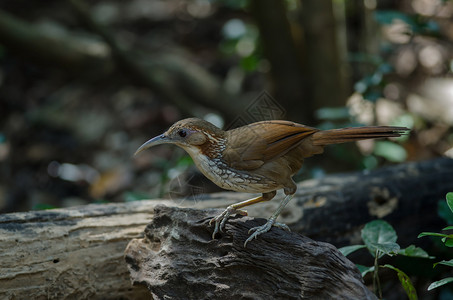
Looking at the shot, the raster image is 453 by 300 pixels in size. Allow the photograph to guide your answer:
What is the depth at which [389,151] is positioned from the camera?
530 cm

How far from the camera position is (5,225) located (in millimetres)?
3303

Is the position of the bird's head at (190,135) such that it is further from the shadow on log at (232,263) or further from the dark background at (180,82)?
the dark background at (180,82)

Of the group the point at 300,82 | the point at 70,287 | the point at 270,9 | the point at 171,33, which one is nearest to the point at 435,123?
the point at 300,82

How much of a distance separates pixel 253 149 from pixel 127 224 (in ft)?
3.78

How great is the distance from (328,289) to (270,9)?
13.7 ft

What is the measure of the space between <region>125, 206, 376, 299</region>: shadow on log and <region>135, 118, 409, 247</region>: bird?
11 cm

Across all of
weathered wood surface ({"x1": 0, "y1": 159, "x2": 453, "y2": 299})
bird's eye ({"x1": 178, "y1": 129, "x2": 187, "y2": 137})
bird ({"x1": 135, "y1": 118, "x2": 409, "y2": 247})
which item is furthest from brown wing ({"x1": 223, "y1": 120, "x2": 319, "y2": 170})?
weathered wood surface ({"x1": 0, "y1": 159, "x2": 453, "y2": 299})

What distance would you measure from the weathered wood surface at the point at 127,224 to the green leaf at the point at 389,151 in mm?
682

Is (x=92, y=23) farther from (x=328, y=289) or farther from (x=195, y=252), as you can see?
(x=328, y=289)

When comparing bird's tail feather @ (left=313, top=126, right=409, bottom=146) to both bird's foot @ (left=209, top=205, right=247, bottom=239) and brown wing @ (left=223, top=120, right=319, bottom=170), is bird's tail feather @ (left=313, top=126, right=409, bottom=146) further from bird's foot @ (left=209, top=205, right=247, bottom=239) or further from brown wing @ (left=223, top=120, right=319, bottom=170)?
bird's foot @ (left=209, top=205, right=247, bottom=239)

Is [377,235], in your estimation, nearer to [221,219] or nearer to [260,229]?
[260,229]

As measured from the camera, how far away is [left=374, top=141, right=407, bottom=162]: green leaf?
17.2 ft

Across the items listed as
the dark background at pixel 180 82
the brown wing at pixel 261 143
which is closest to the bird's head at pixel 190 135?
the brown wing at pixel 261 143

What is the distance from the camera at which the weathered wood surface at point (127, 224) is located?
3217mm
